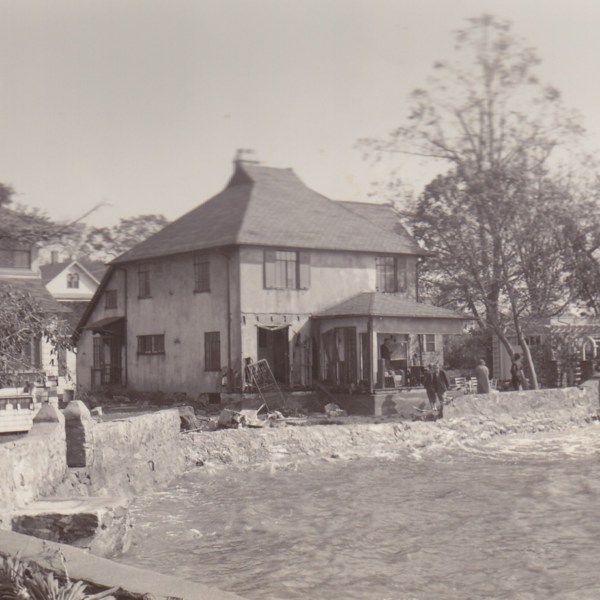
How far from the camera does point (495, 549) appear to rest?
39.3 ft

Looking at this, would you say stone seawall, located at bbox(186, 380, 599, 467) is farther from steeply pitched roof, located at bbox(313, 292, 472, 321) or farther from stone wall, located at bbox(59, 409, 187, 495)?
steeply pitched roof, located at bbox(313, 292, 472, 321)

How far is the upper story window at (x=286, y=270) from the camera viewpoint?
97.1 feet

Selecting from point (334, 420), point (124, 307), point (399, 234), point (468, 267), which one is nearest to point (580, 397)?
point (468, 267)

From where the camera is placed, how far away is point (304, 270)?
30.3 meters

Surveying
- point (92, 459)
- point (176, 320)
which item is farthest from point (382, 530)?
point (176, 320)

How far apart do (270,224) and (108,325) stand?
316 inches

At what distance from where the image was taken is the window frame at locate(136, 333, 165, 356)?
32.4 metres

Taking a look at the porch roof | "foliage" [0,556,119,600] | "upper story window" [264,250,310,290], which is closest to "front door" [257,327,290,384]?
"upper story window" [264,250,310,290]

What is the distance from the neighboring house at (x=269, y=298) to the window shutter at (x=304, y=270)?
3cm

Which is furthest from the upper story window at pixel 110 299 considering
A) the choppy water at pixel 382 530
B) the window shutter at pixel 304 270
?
the choppy water at pixel 382 530

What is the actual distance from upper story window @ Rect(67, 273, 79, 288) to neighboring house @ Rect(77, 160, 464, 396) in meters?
22.6

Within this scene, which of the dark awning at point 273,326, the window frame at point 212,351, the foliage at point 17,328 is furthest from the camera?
the window frame at point 212,351

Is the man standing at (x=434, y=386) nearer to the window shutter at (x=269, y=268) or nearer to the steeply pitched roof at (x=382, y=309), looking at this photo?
the steeply pitched roof at (x=382, y=309)

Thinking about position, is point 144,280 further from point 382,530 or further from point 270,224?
point 382,530
